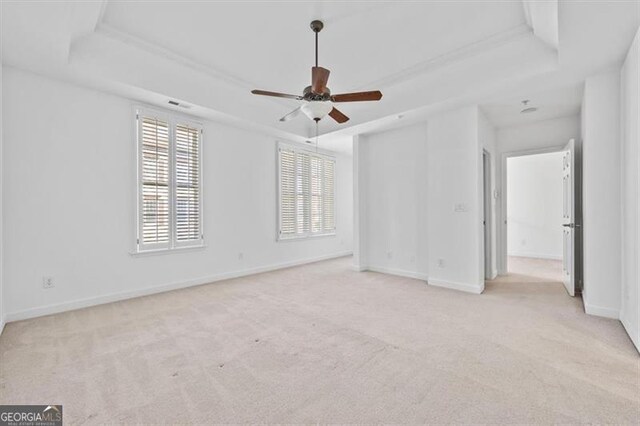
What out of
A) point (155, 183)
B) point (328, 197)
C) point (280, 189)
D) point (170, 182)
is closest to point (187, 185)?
point (170, 182)

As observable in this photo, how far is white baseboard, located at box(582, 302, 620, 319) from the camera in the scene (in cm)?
321

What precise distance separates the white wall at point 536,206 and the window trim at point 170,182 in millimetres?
7560

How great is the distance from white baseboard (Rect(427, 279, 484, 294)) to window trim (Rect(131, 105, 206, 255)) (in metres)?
3.83

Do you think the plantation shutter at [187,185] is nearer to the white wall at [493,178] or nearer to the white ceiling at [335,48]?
the white ceiling at [335,48]

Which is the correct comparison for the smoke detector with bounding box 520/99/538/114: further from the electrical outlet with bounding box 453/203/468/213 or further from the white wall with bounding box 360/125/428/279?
the electrical outlet with bounding box 453/203/468/213

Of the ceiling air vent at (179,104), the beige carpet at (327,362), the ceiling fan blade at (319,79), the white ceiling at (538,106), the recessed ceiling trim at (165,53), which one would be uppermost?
the recessed ceiling trim at (165,53)

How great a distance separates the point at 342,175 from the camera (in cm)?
786

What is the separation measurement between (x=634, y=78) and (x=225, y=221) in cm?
537

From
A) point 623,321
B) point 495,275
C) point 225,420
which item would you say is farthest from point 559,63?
point 225,420

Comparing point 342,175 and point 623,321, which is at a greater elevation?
point 342,175

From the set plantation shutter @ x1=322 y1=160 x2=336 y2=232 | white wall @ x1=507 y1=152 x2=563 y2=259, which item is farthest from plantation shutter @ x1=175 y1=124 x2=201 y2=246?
white wall @ x1=507 y1=152 x2=563 y2=259

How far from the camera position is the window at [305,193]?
→ 20.5 feet

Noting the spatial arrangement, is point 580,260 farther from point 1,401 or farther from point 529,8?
point 1,401

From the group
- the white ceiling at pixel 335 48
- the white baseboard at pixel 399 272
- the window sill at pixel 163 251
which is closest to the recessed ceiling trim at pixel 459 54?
the white ceiling at pixel 335 48
